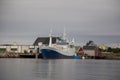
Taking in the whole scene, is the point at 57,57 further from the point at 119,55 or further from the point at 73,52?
the point at 119,55

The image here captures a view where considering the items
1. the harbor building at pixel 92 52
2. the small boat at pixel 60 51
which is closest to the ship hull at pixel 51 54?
the small boat at pixel 60 51

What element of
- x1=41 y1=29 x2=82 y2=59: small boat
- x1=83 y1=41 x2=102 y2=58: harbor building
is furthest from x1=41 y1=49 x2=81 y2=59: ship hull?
x1=83 y1=41 x2=102 y2=58: harbor building

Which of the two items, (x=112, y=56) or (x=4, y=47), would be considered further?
(x=112, y=56)

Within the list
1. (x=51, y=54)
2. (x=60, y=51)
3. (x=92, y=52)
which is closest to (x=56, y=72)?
(x=51, y=54)

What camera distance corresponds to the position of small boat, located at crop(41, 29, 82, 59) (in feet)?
132

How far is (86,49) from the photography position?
55500 mm

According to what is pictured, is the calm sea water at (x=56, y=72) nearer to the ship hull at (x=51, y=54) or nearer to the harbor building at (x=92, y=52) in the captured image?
the ship hull at (x=51, y=54)

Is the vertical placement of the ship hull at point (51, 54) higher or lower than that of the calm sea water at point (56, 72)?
higher

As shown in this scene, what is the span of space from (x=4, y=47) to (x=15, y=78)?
37.9 meters

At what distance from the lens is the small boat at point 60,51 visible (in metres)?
40.2

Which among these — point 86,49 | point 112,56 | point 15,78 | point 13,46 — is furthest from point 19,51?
point 15,78

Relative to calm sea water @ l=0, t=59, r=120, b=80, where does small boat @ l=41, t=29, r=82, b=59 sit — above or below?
above

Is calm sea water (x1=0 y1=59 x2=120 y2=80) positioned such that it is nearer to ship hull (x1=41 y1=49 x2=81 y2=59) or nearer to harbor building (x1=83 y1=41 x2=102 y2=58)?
ship hull (x1=41 y1=49 x2=81 y2=59)

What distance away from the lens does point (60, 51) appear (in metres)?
41.4
